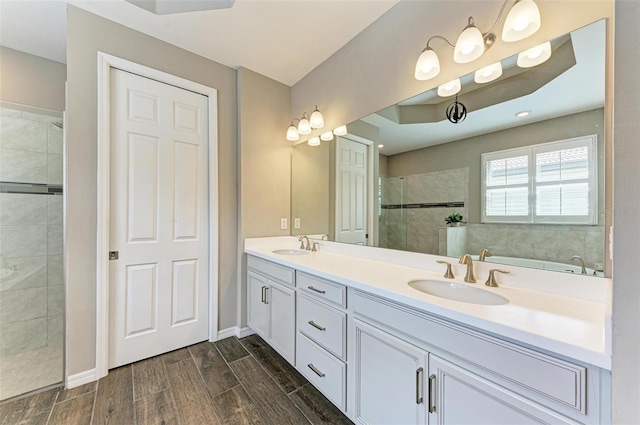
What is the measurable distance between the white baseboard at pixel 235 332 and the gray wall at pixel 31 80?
246 centimetres

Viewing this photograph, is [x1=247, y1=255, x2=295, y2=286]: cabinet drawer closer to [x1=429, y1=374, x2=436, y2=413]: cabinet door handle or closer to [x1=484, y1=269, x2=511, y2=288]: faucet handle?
[x1=429, y1=374, x2=436, y2=413]: cabinet door handle

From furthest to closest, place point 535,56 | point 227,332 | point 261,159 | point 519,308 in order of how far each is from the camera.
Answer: point 261,159, point 227,332, point 535,56, point 519,308

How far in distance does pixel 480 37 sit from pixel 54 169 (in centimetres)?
328

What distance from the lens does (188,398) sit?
5.14ft

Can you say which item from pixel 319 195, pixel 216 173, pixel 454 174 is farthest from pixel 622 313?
pixel 216 173

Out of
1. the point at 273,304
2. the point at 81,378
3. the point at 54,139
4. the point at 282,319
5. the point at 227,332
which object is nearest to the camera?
the point at 81,378

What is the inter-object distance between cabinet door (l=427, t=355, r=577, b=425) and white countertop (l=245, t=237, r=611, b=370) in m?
0.18

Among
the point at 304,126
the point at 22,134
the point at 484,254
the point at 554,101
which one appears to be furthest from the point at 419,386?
the point at 22,134

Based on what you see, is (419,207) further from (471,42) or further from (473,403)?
(473,403)

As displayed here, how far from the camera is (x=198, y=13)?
1751 mm

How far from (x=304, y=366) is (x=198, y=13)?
2500 mm

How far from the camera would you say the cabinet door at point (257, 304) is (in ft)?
6.68

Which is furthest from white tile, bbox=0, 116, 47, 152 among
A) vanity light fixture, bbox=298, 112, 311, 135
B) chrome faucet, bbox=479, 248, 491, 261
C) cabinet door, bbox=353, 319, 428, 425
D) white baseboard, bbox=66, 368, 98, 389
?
chrome faucet, bbox=479, 248, 491, 261

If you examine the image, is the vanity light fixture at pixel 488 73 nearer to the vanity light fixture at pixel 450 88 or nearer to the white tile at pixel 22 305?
the vanity light fixture at pixel 450 88
